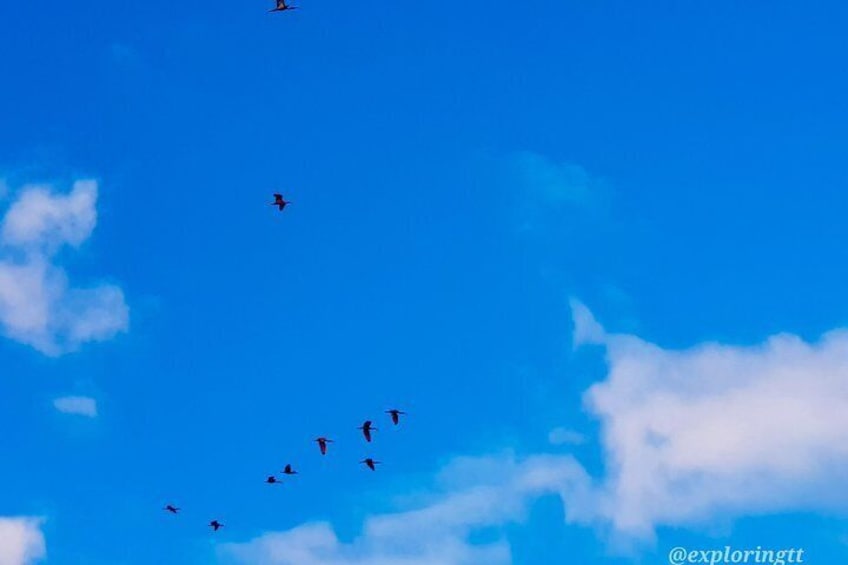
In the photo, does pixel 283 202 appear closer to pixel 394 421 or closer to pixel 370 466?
pixel 394 421

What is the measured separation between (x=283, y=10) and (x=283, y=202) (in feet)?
67.5

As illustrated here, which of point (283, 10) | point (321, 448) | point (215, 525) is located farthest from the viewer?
point (215, 525)

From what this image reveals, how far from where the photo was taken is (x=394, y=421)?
314ft

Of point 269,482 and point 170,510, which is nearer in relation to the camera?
point 269,482

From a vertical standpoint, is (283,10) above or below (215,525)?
above

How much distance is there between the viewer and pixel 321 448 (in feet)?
340

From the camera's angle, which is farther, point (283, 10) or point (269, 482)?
point (269, 482)

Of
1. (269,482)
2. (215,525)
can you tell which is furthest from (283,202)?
(215,525)

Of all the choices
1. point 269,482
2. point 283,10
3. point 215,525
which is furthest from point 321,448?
point 283,10

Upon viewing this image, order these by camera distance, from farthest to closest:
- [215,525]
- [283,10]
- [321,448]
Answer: [215,525], [321,448], [283,10]

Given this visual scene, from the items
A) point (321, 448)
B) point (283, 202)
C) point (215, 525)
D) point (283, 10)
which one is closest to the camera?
point (283, 10)

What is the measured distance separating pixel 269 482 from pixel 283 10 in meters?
46.8

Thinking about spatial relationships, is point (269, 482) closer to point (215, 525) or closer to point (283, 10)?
point (215, 525)

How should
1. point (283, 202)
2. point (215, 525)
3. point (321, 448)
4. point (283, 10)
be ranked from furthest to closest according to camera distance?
point (215, 525) → point (321, 448) → point (283, 202) → point (283, 10)
